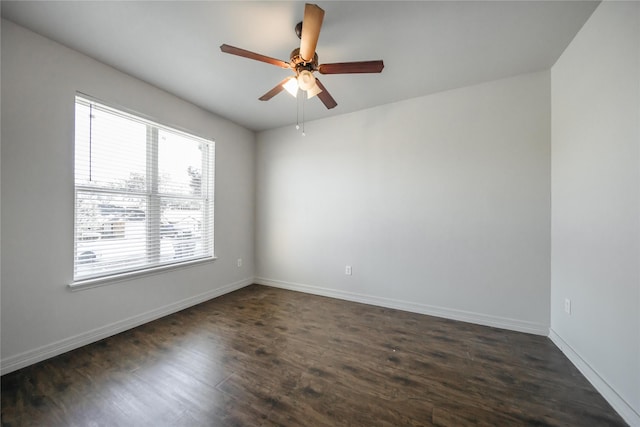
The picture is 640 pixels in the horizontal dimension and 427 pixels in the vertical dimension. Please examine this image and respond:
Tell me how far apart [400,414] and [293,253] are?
8.42 feet

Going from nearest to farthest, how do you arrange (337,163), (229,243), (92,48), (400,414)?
(400,414) → (92,48) → (337,163) → (229,243)

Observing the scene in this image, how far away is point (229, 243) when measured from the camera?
3602 mm

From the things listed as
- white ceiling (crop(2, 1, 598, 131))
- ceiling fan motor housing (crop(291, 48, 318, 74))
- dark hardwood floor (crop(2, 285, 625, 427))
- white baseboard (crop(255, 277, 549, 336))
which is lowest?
dark hardwood floor (crop(2, 285, 625, 427))

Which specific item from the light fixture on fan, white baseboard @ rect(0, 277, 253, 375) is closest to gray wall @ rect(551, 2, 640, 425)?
the light fixture on fan

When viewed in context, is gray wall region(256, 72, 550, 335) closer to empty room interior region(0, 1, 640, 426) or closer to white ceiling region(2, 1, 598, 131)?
empty room interior region(0, 1, 640, 426)

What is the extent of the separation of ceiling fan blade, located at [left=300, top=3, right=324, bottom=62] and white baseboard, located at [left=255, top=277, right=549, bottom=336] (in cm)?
283

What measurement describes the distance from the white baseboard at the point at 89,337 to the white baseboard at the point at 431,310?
1.42 metres

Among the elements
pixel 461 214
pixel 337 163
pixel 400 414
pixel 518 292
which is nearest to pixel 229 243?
pixel 337 163

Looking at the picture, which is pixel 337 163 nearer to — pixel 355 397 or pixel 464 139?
pixel 464 139

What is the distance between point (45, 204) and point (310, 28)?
2506 millimetres

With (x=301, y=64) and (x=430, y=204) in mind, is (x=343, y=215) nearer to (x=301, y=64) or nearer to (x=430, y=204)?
(x=430, y=204)

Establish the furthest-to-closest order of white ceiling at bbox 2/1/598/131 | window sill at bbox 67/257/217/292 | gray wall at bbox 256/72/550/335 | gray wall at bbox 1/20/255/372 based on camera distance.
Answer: gray wall at bbox 256/72/550/335 → window sill at bbox 67/257/217/292 → gray wall at bbox 1/20/255/372 → white ceiling at bbox 2/1/598/131

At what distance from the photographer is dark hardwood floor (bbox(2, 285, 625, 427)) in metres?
1.38

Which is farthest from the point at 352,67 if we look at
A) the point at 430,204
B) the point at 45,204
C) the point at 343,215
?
the point at 45,204
